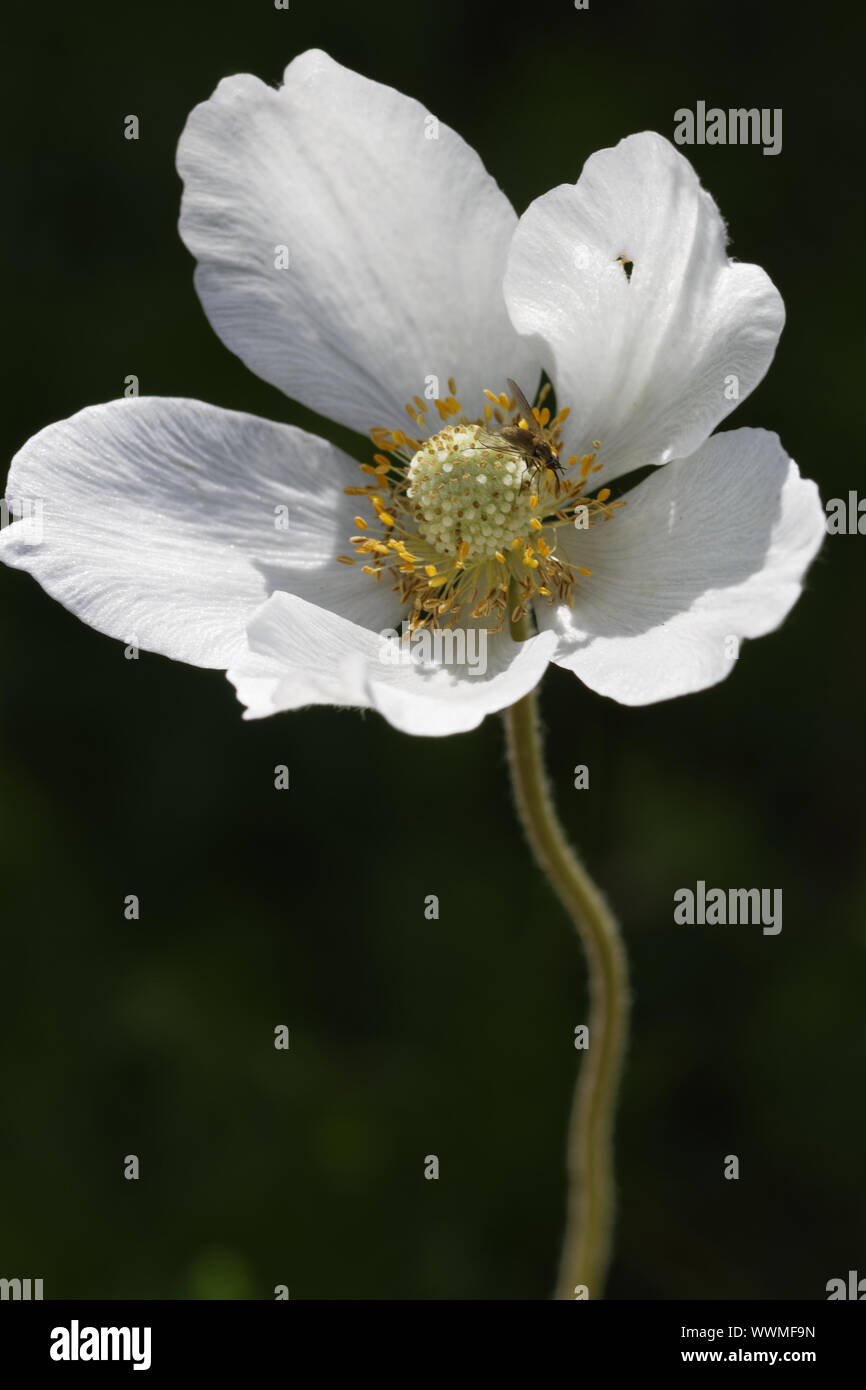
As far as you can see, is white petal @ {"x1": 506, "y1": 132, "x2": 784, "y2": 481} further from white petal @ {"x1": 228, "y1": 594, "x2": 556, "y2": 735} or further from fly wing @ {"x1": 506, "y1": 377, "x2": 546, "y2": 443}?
white petal @ {"x1": 228, "y1": 594, "x2": 556, "y2": 735}

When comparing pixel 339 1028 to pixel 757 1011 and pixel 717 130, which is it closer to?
pixel 757 1011

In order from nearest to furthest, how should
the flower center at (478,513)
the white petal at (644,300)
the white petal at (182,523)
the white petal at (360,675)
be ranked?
the white petal at (360,675)
the white petal at (644,300)
the white petal at (182,523)
the flower center at (478,513)

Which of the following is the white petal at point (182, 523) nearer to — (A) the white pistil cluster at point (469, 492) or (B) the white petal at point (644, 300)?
(A) the white pistil cluster at point (469, 492)

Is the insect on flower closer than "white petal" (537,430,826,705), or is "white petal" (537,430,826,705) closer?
"white petal" (537,430,826,705)

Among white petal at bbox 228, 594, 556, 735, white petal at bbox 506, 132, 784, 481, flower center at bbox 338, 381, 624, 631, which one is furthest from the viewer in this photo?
flower center at bbox 338, 381, 624, 631

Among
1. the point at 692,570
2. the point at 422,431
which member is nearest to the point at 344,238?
the point at 422,431

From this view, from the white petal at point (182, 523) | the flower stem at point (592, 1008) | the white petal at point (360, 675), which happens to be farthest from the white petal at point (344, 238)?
the flower stem at point (592, 1008)

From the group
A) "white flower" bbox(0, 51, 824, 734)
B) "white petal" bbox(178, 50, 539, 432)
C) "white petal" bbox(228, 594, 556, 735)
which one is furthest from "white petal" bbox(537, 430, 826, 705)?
"white petal" bbox(178, 50, 539, 432)
